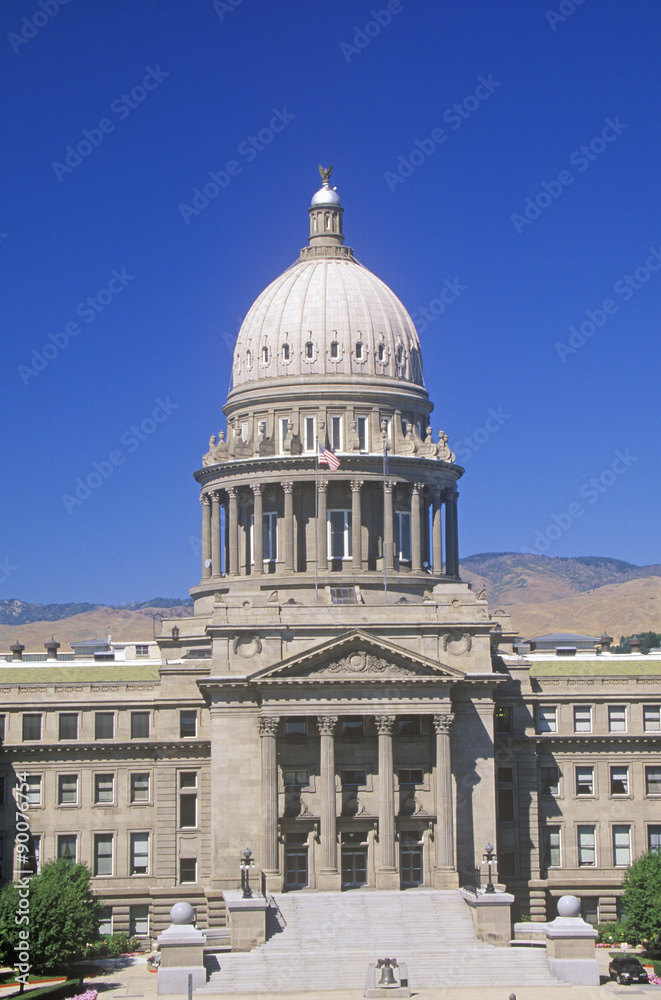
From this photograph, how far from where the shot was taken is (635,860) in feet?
336

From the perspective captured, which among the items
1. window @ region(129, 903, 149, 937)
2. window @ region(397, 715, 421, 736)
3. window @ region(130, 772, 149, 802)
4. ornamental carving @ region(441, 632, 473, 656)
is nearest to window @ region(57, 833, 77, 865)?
window @ region(130, 772, 149, 802)

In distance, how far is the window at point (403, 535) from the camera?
121m

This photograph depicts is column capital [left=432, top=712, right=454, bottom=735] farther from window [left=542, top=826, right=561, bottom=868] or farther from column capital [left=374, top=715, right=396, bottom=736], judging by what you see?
window [left=542, top=826, right=561, bottom=868]

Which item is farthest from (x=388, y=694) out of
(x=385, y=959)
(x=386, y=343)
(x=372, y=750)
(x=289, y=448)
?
(x=386, y=343)

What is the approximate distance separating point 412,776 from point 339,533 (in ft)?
88.5

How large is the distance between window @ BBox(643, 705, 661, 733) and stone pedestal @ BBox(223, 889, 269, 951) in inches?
1264

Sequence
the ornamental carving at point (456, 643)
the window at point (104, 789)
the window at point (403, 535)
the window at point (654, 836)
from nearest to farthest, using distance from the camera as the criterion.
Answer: the ornamental carving at point (456, 643) < the window at point (104, 789) < the window at point (654, 836) < the window at point (403, 535)

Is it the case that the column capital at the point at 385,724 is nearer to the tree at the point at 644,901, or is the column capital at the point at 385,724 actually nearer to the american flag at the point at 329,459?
the tree at the point at 644,901

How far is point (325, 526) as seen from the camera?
119m

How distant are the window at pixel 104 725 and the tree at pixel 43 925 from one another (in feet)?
45.7

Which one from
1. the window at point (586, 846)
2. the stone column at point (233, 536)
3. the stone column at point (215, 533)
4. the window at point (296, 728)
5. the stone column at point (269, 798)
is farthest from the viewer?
the stone column at point (215, 533)

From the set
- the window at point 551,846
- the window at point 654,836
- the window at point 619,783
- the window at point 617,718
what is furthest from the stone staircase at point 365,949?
the window at point 617,718

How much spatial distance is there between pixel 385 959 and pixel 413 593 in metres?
40.2

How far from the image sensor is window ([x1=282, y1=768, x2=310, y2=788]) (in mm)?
96625
